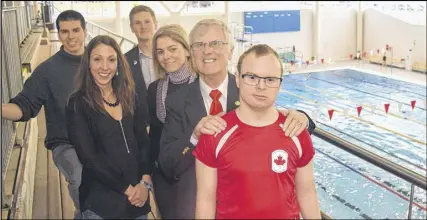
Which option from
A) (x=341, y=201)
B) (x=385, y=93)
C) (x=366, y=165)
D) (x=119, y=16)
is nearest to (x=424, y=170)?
(x=366, y=165)

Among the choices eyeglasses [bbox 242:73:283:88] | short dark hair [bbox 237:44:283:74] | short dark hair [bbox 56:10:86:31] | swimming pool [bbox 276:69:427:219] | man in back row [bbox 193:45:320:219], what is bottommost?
swimming pool [bbox 276:69:427:219]

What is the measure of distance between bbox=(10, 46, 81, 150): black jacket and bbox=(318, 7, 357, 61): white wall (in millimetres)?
15188

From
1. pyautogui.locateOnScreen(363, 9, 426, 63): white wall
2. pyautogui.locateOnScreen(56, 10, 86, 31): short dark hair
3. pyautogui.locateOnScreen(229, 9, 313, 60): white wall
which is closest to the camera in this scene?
pyautogui.locateOnScreen(56, 10, 86, 31): short dark hair

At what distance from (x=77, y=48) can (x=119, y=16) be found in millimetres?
12164

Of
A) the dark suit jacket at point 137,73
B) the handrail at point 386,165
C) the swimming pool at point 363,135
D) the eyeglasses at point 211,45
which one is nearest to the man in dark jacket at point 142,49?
the dark suit jacket at point 137,73

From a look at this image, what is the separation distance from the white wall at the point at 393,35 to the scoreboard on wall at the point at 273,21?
248 cm

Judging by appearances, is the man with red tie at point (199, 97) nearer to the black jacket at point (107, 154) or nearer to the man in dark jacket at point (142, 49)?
the black jacket at point (107, 154)

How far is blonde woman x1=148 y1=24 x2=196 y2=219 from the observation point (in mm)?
1597

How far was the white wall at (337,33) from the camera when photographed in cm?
1630

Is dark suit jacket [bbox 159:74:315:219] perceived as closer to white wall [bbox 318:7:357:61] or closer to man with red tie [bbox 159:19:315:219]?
man with red tie [bbox 159:19:315:219]

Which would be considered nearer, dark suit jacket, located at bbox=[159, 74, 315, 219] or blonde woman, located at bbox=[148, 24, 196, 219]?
dark suit jacket, located at bbox=[159, 74, 315, 219]

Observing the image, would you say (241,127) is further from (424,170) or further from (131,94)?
(424,170)

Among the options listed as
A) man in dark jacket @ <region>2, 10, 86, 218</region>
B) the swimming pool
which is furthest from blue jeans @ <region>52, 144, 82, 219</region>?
the swimming pool

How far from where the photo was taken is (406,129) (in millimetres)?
8500
